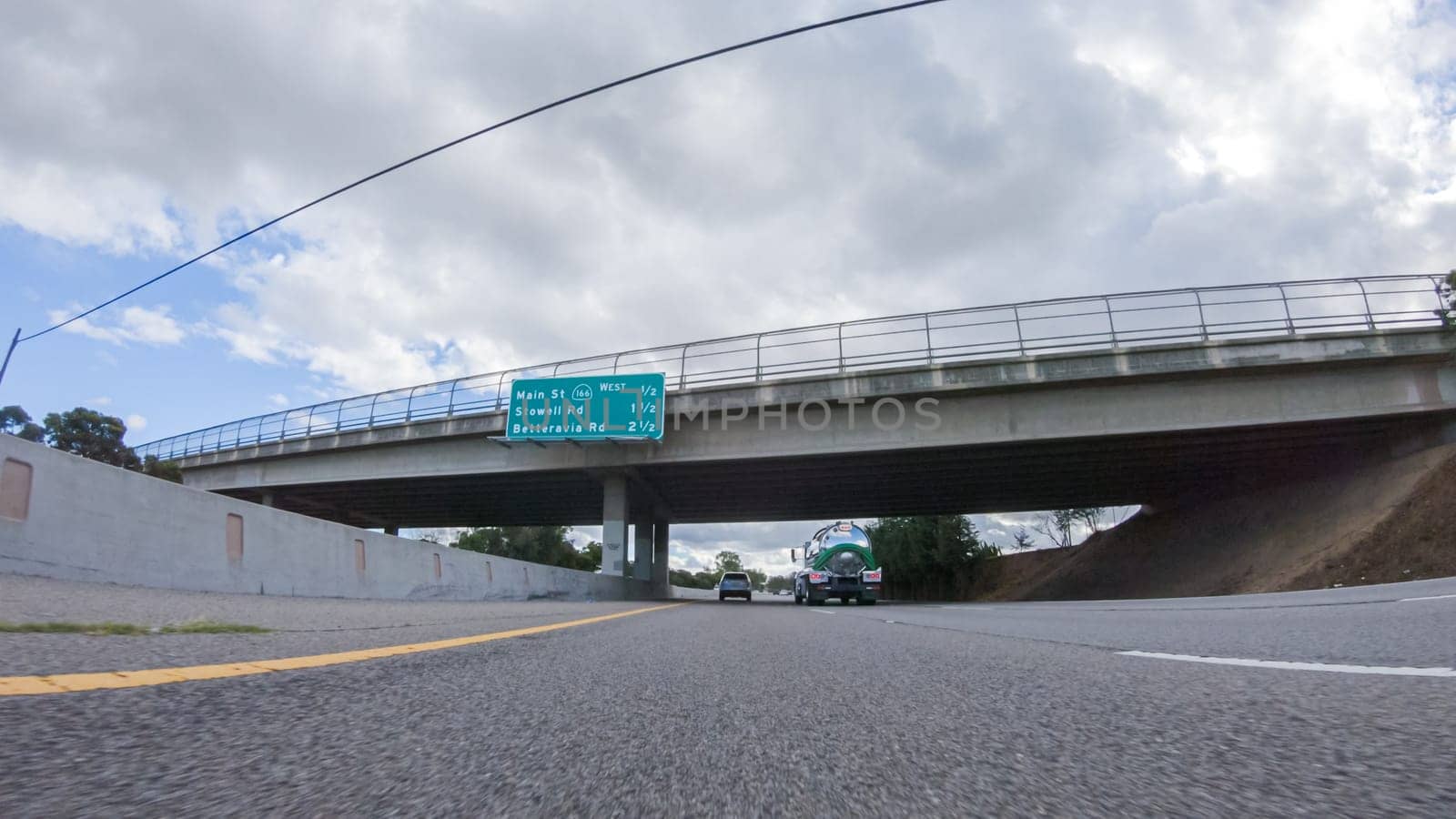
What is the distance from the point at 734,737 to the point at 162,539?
10852 mm

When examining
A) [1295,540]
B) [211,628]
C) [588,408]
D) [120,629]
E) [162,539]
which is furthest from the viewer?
[588,408]

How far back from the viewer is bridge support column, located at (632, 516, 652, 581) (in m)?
36.5

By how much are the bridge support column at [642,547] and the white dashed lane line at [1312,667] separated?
3340 cm

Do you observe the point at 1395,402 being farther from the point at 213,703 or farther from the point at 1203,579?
the point at 213,703

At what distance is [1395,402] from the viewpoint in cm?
2186

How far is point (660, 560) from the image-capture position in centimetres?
4019

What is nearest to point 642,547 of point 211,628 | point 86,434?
point 211,628

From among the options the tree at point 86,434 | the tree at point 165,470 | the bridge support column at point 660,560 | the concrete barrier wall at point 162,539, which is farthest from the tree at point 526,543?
the concrete barrier wall at point 162,539

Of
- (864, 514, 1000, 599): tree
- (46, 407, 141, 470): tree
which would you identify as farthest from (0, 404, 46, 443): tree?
(864, 514, 1000, 599): tree

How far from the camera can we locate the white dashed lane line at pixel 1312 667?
10.3 feet

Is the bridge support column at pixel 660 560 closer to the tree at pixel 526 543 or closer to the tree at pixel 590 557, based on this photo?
the tree at pixel 526 543

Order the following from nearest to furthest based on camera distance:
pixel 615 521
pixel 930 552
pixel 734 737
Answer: pixel 734 737 < pixel 615 521 < pixel 930 552

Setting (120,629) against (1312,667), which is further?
(120,629)

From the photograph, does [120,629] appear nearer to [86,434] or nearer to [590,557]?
[86,434]
